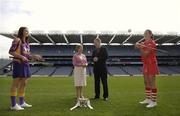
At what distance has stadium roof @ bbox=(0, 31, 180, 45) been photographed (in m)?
57.9

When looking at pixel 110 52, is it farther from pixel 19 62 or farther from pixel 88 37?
pixel 19 62

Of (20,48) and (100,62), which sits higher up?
(20,48)

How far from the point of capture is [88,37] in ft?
200

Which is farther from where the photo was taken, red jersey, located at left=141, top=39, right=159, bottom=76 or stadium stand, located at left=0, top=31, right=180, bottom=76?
stadium stand, located at left=0, top=31, right=180, bottom=76

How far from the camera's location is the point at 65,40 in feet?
208

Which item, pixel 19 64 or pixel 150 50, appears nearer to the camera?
pixel 19 64

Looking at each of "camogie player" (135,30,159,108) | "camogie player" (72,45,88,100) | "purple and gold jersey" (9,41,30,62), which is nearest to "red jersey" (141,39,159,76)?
"camogie player" (135,30,159,108)

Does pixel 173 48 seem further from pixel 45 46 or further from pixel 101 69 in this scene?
pixel 101 69

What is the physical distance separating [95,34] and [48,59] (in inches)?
536

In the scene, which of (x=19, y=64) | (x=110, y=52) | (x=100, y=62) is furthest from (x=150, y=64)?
(x=110, y=52)

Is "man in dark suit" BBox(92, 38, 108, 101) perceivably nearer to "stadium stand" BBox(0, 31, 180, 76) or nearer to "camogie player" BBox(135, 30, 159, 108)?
"camogie player" BBox(135, 30, 159, 108)

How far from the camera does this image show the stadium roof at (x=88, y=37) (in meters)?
57.9

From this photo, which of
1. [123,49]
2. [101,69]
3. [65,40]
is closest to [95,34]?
[65,40]

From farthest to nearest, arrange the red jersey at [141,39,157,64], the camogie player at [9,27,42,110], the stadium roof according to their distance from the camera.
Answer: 1. the stadium roof
2. the red jersey at [141,39,157,64]
3. the camogie player at [9,27,42,110]
